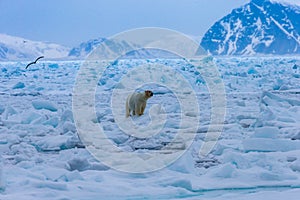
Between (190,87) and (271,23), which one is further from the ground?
(271,23)

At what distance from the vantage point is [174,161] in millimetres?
3713

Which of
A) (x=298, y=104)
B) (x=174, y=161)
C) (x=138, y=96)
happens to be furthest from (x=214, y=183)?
(x=298, y=104)

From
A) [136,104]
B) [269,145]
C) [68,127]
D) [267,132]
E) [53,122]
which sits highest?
[136,104]

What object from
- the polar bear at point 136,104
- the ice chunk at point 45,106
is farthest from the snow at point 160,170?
the ice chunk at point 45,106

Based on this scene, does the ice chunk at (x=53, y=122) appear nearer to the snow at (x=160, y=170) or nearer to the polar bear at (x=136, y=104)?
the snow at (x=160, y=170)

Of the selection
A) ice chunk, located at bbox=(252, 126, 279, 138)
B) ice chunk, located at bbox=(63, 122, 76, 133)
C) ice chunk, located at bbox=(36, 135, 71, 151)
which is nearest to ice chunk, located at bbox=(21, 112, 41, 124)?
ice chunk, located at bbox=(63, 122, 76, 133)

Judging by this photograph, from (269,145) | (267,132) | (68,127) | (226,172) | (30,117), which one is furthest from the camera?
(30,117)

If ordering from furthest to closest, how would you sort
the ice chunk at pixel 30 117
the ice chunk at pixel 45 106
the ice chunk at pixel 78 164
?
the ice chunk at pixel 45 106, the ice chunk at pixel 30 117, the ice chunk at pixel 78 164

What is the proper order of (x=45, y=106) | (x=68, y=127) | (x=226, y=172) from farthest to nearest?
1. (x=45, y=106)
2. (x=68, y=127)
3. (x=226, y=172)

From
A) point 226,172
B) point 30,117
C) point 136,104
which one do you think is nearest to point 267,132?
point 226,172

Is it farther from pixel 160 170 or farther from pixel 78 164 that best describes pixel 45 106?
pixel 160 170

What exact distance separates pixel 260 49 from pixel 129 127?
4314 cm

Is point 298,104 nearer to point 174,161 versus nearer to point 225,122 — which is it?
point 225,122

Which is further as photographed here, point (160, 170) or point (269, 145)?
point (269, 145)
